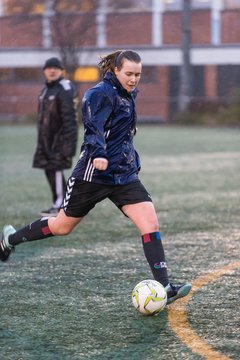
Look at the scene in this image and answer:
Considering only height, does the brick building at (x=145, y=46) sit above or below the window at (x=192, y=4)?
below

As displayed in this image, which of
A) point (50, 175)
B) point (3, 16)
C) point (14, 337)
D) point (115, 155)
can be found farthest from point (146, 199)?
point (3, 16)

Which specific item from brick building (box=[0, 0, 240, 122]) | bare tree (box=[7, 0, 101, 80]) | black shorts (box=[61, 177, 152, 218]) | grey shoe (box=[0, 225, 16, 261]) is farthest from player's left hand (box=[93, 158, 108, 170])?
brick building (box=[0, 0, 240, 122])

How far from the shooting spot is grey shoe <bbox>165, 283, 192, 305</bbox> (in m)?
5.42

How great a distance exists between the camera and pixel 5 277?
6.38 m

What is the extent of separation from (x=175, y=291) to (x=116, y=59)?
1509 millimetres

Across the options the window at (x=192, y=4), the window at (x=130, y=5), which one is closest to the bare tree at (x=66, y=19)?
the window at (x=130, y=5)

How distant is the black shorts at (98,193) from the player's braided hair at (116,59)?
731 mm

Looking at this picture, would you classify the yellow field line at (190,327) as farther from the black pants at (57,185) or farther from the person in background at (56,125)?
the black pants at (57,185)

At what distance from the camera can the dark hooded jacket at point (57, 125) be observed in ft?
30.8

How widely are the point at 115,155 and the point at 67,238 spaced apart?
2884 mm

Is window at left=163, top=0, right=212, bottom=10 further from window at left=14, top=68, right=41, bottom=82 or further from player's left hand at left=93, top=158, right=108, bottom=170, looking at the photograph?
player's left hand at left=93, top=158, right=108, bottom=170

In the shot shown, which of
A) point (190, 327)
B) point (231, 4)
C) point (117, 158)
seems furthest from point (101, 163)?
point (231, 4)

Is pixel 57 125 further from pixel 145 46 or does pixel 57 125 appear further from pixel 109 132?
pixel 145 46

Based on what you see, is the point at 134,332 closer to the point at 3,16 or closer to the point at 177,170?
the point at 177,170
